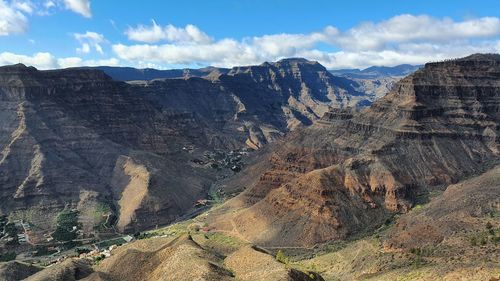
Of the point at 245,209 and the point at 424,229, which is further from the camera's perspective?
the point at 245,209

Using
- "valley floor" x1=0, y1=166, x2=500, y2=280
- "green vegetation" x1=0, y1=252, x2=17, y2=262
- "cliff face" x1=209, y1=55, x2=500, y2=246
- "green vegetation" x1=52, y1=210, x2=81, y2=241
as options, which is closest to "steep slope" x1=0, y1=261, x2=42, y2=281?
"valley floor" x1=0, y1=166, x2=500, y2=280

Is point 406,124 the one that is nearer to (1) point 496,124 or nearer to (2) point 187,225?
(1) point 496,124

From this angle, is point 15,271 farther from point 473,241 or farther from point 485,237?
point 485,237

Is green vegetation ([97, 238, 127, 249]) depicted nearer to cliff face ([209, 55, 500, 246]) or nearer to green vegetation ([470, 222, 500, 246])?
cliff face ([209, 55, 500, 246])

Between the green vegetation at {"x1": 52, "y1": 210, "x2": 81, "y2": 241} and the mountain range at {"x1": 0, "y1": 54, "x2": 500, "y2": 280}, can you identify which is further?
the green vegetation at {"x1": 52, "y1": 210, "x2": 81, "y2": 241}

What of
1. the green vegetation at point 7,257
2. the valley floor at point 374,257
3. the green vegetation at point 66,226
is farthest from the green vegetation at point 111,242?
the valley floor at point 374,257

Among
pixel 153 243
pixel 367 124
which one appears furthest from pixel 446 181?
pixel 153 243
